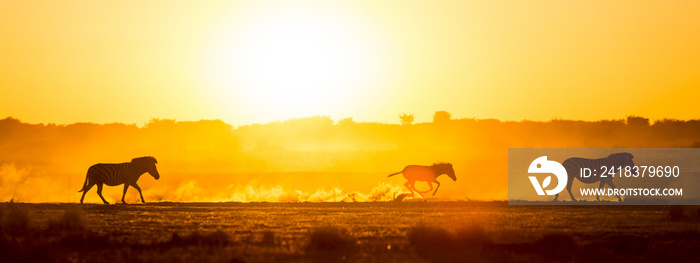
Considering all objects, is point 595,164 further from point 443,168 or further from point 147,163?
point 147,163

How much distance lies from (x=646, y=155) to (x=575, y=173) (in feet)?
98.3

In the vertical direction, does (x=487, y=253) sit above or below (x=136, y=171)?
below

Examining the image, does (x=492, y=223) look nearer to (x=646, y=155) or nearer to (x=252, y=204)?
(x=252, y=204)

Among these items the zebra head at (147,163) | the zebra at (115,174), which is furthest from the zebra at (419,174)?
the zebra at (115,174)

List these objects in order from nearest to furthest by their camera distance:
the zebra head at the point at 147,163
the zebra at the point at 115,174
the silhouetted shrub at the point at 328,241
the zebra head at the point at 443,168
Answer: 1. the silhouetted shrub at the point at 328,241
2. the zebra at the point at 115,174
3. the zebra head at the point at 147,163
4. the zebra head at the point at 443,168

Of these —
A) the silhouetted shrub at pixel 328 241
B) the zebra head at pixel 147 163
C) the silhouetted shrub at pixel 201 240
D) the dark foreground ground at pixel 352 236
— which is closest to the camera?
the dark foreground ground at pixel 352 236

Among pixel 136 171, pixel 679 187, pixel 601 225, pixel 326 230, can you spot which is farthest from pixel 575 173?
pixel 326 230

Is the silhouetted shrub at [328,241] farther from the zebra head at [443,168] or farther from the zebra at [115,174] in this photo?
the zebra head at [443,168]

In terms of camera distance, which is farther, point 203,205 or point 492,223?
point 203,205

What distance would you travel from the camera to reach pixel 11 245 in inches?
862

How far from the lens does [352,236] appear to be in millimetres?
24656

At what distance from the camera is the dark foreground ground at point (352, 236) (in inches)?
804

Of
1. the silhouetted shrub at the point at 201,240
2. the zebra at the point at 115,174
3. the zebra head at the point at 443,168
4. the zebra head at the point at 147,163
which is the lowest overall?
the silhouetted shrub at the point at 201,240

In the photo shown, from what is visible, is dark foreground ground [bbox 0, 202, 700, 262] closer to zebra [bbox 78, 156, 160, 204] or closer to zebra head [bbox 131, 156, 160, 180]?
zebra [bbox 78, 156, 160, 204]
